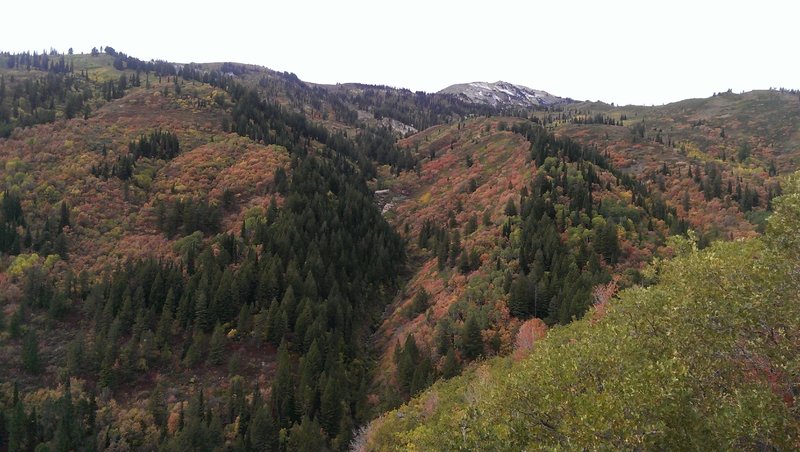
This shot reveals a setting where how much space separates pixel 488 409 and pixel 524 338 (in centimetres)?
4489

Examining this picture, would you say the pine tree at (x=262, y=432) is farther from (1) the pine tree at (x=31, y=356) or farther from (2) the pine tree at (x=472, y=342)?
(1) the pine tree at (x=31, y=356)

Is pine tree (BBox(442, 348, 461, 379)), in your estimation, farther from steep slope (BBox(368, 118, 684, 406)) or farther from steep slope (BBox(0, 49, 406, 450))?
steep slope (BBox(0, 49, 406, 450))

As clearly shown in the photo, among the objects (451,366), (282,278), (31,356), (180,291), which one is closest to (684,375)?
(451,366)

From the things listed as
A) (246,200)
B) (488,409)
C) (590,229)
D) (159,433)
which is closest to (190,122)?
(246,200)

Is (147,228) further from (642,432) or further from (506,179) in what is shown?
(642,432)

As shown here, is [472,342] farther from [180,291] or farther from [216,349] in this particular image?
[180,291]

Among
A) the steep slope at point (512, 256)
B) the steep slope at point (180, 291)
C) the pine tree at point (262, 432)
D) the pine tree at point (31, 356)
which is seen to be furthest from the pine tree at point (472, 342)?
the pine tree at point (31, 356)

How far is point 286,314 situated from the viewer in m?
83.1

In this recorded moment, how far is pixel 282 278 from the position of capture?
93.3 metres

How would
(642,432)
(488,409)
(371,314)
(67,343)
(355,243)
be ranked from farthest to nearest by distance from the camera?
1. (355,243)
2. (371,314)
3. (67,343)
4. (488,409)
5. (642,432)

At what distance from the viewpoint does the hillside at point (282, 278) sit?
222 feet

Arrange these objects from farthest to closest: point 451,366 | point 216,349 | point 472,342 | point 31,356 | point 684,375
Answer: point 216,349
point 31,356
point 472,342
point 451,366
point 684,375

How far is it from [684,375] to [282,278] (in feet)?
268

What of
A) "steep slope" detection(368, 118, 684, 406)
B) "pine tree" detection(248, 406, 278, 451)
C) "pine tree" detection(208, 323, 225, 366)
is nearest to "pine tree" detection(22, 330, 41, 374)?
"pine tree" detection(208, 323, 225, 366)
